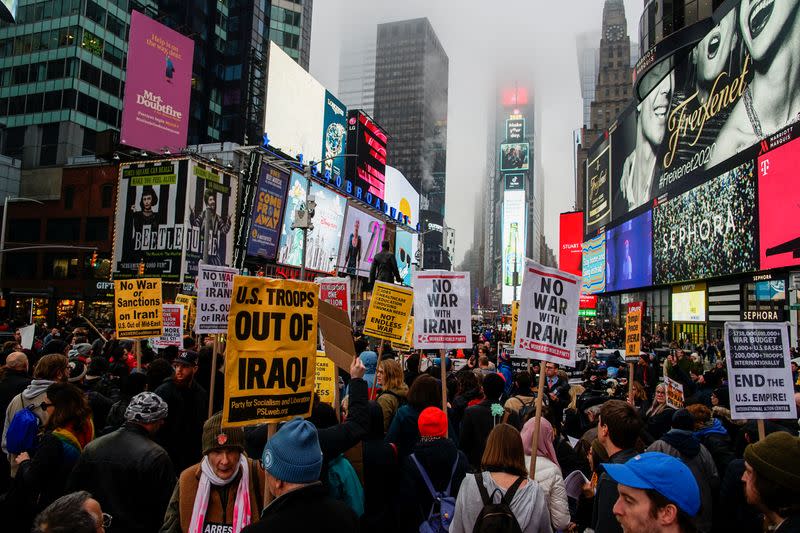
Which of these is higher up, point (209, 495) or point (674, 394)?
point (674, 394)

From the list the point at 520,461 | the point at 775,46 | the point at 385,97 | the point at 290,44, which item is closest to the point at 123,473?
the point at 520,461

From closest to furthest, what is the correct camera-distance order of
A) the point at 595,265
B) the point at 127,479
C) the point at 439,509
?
1. the point at 127,479
2. the point at 439,509
3. the point at 595,265

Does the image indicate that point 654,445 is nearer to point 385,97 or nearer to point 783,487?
point 783,487

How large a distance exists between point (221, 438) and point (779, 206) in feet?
108

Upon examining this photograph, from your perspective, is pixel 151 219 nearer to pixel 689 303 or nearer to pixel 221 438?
pixel 221 438

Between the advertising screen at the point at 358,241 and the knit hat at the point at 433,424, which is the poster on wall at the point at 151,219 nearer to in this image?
the advertising screen at the point at 358,241

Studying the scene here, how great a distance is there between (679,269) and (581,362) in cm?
2768

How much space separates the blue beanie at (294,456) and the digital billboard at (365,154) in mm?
57413

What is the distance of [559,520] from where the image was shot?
4.37 meters

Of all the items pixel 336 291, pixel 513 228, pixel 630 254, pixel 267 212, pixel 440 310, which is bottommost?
pixel 440 310

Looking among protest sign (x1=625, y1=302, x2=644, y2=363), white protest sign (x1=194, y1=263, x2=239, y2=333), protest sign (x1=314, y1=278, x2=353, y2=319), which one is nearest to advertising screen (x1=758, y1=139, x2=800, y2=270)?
protest sign (x1=625, y1=302, x2=644, y2=363)

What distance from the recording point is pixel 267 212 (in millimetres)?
39406

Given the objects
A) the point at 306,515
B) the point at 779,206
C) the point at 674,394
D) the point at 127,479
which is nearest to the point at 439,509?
the point at 306,515

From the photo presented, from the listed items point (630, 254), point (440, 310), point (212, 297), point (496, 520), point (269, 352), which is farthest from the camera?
point (630, 254)
